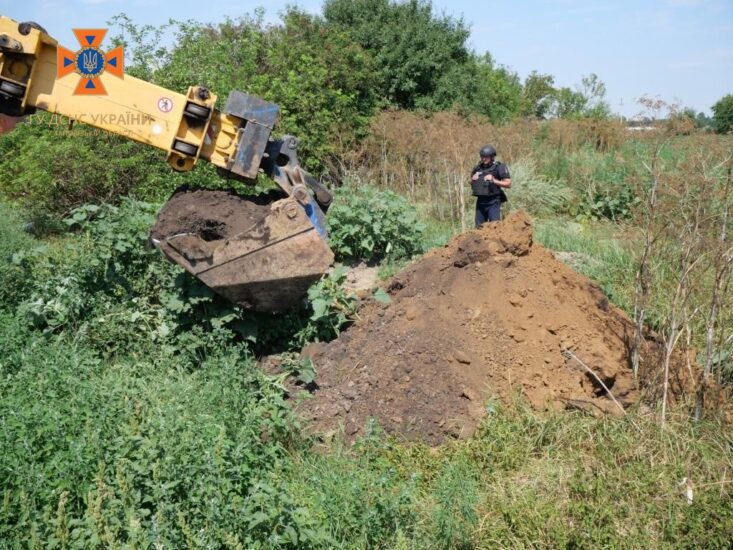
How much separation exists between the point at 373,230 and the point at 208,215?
10.1ft

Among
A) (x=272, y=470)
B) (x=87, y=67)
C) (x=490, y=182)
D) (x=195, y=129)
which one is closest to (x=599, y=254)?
(x=490, y=182)

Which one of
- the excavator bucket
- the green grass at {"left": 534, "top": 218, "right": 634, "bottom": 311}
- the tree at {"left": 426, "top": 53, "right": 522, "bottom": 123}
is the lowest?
the excavator bucket

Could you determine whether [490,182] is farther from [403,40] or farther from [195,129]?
[403,40]

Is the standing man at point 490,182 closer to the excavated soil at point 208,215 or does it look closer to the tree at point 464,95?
the excavated soil at point 208,215

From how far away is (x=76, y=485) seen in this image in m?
4.00

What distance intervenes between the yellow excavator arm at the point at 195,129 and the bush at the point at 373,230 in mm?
3088

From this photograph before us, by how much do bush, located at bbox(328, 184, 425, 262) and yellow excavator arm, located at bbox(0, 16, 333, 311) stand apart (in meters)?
3.09

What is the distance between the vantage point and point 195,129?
19.0 ft

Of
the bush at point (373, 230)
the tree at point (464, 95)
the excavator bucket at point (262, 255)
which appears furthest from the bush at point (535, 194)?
the excavator bucket at point (262, 255)

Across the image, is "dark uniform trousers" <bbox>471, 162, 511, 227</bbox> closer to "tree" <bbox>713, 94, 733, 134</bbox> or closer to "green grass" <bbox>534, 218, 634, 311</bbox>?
"green grass" <bbox>534, 218, 634, 311</bbox>

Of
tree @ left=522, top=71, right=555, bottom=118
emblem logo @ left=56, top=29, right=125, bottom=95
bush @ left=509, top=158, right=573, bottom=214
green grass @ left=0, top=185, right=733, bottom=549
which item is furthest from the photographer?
tree @ left=522, top=71, right=555, bottom=118

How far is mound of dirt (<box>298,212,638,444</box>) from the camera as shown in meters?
5.64

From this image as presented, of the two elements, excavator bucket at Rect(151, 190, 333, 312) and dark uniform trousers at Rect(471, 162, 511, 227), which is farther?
dark uniform trousers at Rect(471, 162, 511, 227)

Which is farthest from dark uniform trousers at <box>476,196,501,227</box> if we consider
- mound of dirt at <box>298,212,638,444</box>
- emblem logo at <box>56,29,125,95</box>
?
emblem logo at <box>56,29,125,95</box>
